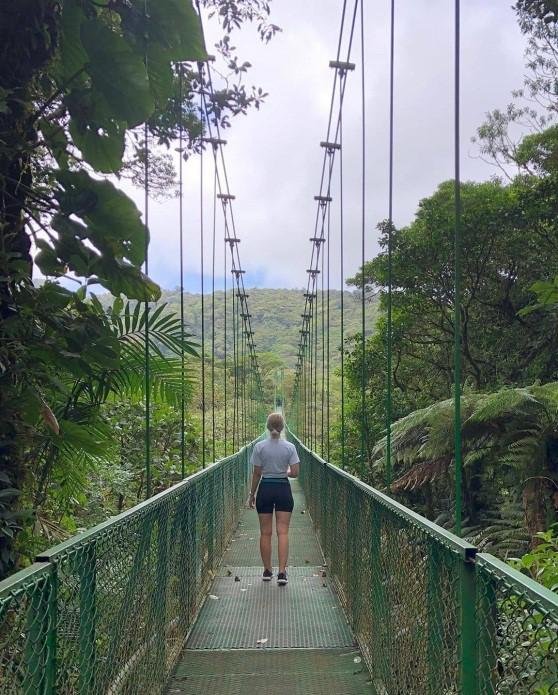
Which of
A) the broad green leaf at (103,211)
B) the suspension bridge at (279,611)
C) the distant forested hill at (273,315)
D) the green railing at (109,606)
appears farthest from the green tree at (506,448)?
the distant forested hill at (273,315)

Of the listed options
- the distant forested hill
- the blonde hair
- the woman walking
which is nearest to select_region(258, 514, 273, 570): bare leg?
the woman walking

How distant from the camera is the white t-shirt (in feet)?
12.8

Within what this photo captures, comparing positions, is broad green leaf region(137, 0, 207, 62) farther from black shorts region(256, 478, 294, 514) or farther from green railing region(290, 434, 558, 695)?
black shorts region(256, 478, 294, 514)

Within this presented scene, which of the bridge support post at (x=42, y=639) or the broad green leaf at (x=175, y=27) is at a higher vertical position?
the broad green leaf at (x=175, y=27)

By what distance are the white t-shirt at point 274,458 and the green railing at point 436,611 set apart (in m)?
0.74

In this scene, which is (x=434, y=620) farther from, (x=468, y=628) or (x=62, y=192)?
(x=62, y=192)

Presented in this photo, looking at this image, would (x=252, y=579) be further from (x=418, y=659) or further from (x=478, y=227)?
(x=478, y=227)

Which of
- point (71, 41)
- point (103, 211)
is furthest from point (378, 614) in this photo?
point (71, 41)

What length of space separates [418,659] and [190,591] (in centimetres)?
144

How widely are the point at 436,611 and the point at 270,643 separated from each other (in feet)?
4.59

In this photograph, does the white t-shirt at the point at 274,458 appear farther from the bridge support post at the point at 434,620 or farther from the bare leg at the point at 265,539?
the bridge support post at the point at 434,620

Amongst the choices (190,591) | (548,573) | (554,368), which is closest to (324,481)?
(190,591)

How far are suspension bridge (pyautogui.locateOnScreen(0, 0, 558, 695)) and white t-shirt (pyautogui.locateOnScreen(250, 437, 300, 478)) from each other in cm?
28

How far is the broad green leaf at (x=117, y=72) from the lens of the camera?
5.56 ft
